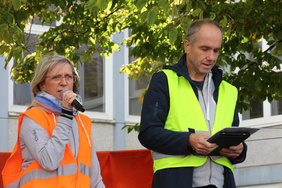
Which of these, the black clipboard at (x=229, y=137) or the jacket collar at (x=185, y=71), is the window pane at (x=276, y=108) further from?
the black clipboard at (x=229, y=137)

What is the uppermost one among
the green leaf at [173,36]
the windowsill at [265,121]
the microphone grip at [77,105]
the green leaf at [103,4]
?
the green leaf at [103,4]

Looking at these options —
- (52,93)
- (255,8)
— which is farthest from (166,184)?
(255,8)

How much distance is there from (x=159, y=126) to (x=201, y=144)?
0.30 m

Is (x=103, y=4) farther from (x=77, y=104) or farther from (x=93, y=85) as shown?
(x=93, y=85)

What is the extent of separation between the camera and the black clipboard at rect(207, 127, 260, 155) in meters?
3.57

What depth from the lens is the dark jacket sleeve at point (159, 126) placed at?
3.71 meters

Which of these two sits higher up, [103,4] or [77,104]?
[103,4]

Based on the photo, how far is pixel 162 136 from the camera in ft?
12.2

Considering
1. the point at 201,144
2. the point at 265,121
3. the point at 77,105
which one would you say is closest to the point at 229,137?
the point at 201,144

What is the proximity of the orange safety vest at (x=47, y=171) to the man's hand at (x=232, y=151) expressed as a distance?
2.79 feet

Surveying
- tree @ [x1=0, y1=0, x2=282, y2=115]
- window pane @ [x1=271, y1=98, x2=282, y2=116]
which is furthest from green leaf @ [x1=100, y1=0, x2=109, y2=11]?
window pane @ [x1=271, y1=98, x2=282, y2=116]

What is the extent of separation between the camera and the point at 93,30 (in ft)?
30.0

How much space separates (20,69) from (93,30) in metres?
1.24

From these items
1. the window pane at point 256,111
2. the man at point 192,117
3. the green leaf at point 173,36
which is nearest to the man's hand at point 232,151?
the man at point 192,117
